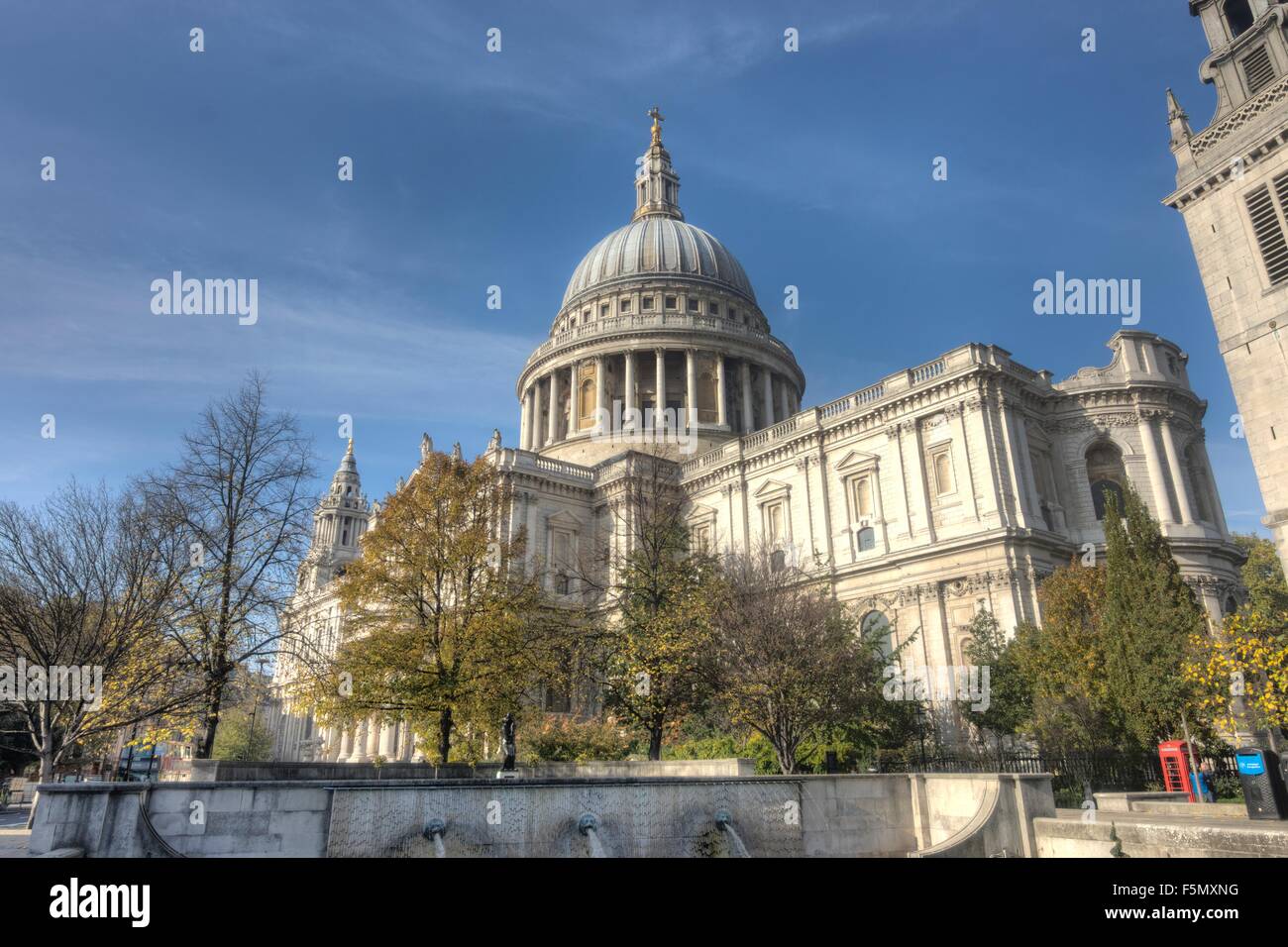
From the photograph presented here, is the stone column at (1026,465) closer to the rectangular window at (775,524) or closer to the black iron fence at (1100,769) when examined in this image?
the rectangular window at (775,524)

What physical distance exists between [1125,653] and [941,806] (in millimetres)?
12110

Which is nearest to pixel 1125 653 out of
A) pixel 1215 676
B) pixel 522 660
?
pixel 1215 676

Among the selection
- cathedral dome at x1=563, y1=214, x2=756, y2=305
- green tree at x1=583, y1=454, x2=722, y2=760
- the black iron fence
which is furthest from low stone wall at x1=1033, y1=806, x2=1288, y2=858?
cathedral dome at x1=563, y1=214, x2=756, y2=305

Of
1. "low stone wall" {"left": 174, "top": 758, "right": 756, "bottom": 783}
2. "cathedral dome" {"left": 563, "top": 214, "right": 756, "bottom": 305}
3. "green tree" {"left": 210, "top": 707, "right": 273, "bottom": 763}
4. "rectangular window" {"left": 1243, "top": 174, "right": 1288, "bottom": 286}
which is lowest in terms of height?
"low stone wall" {"left": 174, "top": 758, "right": 756, "bottom": 783}

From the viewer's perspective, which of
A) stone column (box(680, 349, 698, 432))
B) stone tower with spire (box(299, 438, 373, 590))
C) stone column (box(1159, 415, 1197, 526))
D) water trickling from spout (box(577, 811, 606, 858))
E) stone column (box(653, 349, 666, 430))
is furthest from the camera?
stone tower with spire (box(299, 438, 373, 590))

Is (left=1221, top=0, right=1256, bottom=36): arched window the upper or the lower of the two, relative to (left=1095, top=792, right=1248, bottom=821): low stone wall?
upper

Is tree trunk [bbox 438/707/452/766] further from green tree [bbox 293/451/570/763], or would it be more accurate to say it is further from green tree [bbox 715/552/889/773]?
green tree [bbox 715/552/889/773]

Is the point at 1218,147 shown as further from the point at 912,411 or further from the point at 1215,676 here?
the point at 1215,676

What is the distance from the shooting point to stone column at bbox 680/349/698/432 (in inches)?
2355

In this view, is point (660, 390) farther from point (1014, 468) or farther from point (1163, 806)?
point (1163, 806)

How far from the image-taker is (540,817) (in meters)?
12.1

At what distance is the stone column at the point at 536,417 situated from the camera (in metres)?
67.2

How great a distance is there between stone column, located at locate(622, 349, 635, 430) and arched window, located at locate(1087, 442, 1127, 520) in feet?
103

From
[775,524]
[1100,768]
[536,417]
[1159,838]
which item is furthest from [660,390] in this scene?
[1159,838]
